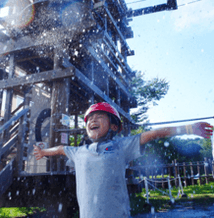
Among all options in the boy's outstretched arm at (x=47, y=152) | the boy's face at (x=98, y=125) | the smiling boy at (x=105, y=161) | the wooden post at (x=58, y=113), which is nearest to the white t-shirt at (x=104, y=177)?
the smiling boy at (x=105, y=161)

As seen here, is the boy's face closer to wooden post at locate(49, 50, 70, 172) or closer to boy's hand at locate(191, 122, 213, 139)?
boy's hand at locate(191, 122, 213, 139)

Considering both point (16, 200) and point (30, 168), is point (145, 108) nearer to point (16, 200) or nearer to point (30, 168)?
point (30, 168)

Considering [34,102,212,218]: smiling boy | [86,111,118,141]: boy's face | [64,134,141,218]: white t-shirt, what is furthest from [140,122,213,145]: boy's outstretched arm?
[86,111,118,141]: boy's face

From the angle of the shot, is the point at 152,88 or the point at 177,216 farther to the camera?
the point at 152,88

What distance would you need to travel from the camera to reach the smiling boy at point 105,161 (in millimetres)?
1911

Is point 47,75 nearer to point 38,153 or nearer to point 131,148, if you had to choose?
point 38,153

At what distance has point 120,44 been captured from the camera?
43.9 ft

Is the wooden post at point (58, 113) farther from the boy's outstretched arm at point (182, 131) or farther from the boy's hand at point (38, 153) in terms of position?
the boy's outstretched arm at point (182, 131)

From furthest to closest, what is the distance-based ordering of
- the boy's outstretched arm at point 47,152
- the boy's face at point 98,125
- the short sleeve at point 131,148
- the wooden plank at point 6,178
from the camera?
the wooden plank at point 6,178, the boy's outstretched arm at point 47,152, the boy's face at point 98,125, the short sleeve at point 131,148

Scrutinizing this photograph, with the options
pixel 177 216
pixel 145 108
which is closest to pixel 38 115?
pixel 177 216

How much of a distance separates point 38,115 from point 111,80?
4491 millimetres

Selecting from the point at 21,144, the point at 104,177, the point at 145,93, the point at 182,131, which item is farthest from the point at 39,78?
the point at 145,93

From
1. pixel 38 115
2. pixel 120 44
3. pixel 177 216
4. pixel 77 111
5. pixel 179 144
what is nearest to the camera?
pixel 177 216

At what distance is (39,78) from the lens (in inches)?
255
